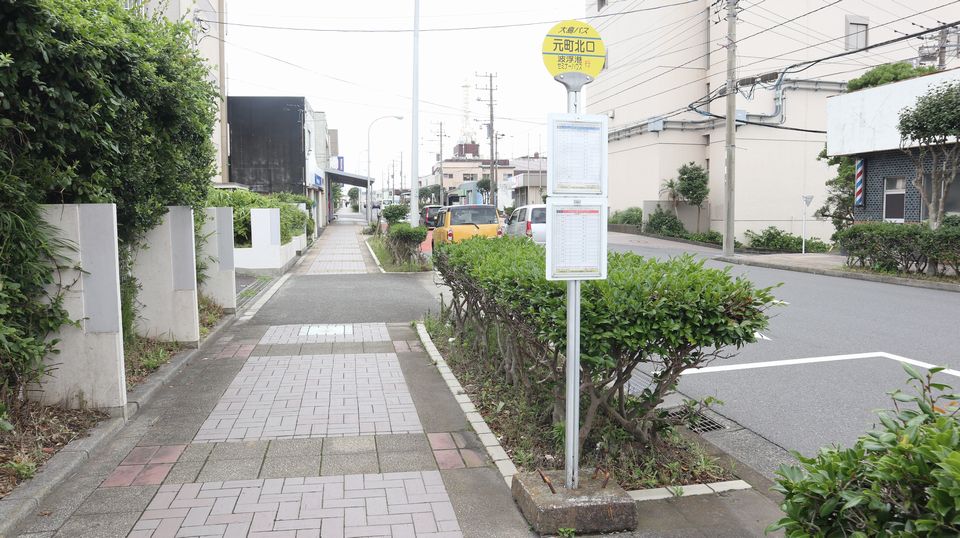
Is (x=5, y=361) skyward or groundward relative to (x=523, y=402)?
skyward

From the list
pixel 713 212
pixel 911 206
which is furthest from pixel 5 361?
pixel 713 212

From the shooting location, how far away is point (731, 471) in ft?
15.5

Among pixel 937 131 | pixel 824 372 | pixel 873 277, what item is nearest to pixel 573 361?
pixel 824 372

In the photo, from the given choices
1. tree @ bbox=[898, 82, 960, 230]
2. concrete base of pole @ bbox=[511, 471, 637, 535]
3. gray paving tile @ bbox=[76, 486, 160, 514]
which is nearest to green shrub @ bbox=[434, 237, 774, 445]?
concrete base of pole @ bbox=[511, 471, 637, 535]

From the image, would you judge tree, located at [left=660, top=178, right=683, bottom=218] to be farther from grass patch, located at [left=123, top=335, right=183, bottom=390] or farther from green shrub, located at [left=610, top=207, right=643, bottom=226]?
grass patch, located at [left=123, top=335, right=183, bottom=390]

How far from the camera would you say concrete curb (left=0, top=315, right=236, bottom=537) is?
3918 millimetres

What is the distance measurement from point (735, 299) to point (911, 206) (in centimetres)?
2045

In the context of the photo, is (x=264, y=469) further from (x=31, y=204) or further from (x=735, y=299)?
(x=735, y=299)

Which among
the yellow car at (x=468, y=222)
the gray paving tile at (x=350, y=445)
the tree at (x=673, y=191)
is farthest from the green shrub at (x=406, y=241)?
the tree at (x=673, y=191)

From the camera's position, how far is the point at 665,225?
37969mm

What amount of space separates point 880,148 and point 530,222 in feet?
35.1

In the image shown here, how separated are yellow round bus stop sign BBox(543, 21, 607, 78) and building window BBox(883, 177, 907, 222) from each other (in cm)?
2110

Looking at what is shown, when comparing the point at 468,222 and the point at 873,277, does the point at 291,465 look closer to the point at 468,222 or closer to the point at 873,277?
the point at 873,277

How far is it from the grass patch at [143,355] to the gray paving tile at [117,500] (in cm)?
230
